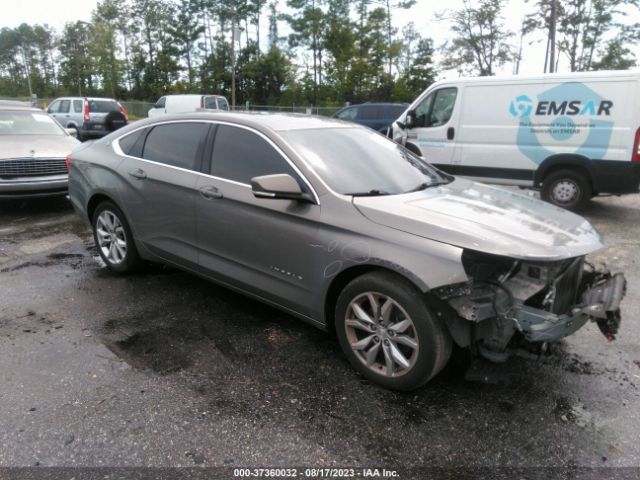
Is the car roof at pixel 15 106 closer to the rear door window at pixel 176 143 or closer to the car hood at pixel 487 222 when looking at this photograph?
the rear door window at pixel 176 143

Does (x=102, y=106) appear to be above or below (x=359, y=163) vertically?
above

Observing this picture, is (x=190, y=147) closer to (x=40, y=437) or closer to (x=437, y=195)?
(x=437, y=195)

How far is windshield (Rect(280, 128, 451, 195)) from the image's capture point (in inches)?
132

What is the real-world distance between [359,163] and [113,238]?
2627 mm

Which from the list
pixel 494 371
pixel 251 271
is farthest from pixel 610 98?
pixel 251 271

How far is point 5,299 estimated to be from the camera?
14.0 feet

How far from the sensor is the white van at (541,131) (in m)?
7.12

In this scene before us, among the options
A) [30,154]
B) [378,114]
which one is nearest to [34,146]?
[30,154]

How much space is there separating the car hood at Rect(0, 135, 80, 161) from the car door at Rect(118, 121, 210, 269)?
368cm

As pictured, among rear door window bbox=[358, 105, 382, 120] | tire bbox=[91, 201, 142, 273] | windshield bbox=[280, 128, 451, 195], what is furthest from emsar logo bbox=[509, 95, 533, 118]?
rear door window bbox=[358, 105, 382, 120]

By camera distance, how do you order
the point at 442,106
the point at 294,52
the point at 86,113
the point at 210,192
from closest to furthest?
the point at 210,192
the point at 442,106
the point at 86,113
the point at 294,52

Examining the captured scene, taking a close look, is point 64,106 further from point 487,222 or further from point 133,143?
point 487,222

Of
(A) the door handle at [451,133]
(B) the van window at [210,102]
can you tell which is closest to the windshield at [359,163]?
(A) the door handle at [451,133]

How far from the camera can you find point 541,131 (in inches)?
307
